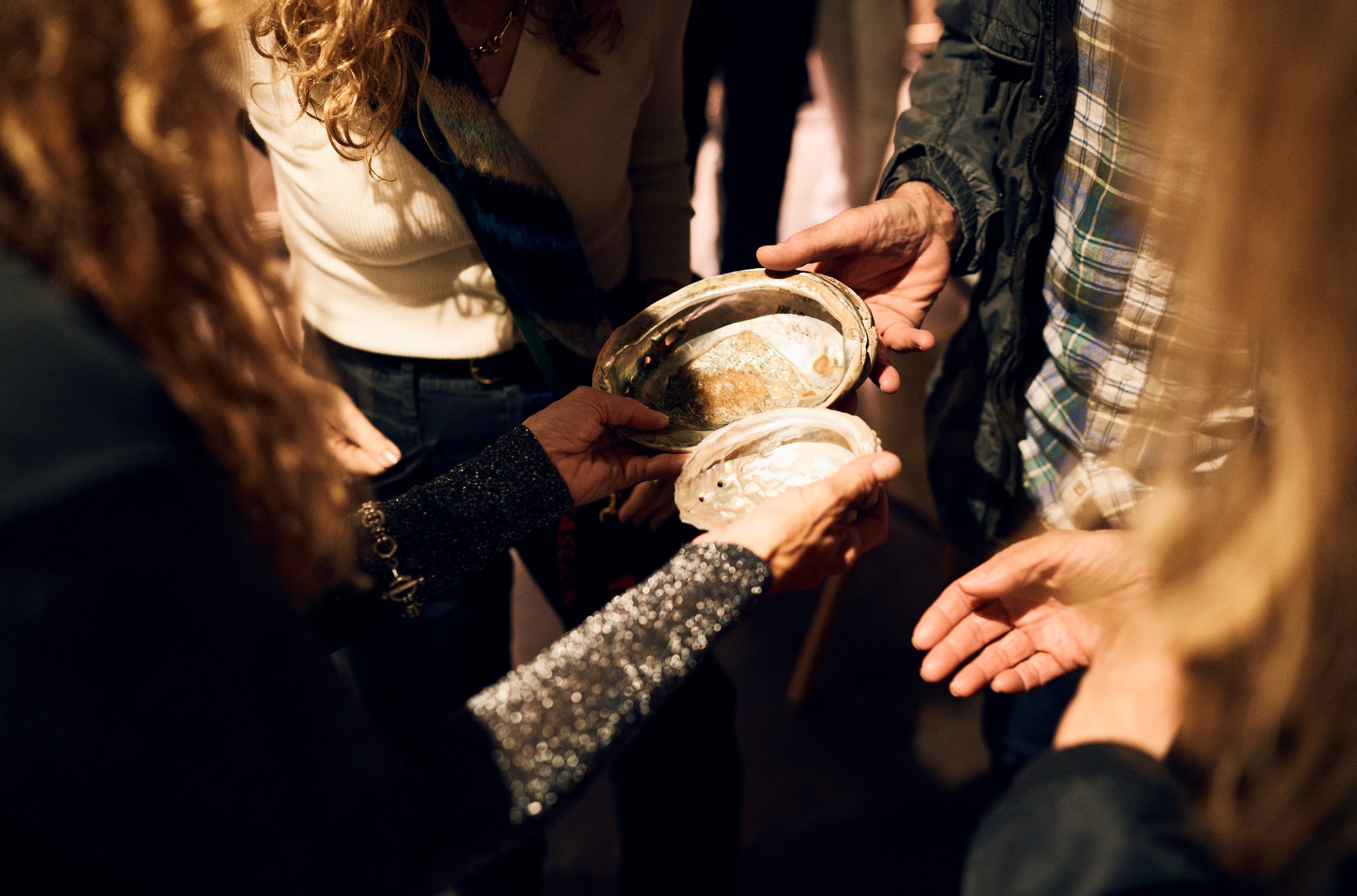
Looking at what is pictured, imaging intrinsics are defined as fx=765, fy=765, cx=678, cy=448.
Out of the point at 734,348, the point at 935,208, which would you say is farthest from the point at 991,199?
the point at 734,348

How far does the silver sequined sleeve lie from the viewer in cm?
54

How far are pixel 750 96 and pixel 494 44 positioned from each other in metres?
1.19

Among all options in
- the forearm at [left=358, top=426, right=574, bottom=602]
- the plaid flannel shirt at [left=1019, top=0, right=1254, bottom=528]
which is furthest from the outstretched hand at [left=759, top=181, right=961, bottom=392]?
the forearm at [left=358, top=426, right=574, bottom=602]

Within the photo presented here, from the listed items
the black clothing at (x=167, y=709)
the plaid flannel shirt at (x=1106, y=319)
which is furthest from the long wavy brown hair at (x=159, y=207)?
the plaid flannel shirt at (x=1106, y=319)

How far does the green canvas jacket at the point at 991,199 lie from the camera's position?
85 cm

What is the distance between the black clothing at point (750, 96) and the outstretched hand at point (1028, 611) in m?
1.15

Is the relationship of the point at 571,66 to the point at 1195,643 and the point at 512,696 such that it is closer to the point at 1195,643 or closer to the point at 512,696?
the point at 512,696

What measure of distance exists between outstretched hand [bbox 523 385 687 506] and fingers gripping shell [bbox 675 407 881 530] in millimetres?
49

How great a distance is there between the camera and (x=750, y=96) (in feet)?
6.14

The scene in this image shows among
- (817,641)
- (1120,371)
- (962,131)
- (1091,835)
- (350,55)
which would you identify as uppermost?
(350,55)

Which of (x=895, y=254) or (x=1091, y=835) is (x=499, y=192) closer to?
(x=895, y=254)

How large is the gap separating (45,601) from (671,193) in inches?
34.3

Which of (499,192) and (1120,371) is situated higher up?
(499,192)

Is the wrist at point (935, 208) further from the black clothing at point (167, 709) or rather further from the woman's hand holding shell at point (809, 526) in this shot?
the black clothing at point (167, 709)
